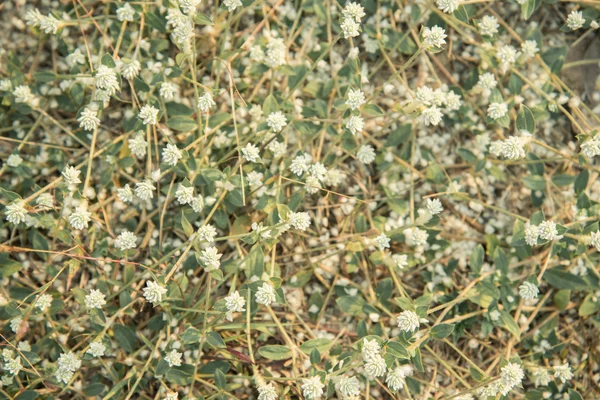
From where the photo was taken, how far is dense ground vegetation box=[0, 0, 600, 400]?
154 centimetres

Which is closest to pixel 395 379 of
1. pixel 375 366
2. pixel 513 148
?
pixel 375 366

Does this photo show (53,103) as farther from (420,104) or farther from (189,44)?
(420,104)

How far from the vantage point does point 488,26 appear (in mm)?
1680

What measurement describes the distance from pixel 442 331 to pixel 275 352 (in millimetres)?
417

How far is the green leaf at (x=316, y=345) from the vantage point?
1.58m

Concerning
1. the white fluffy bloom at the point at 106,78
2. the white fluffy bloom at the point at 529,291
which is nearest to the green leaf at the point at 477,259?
the white fluffy bloom at the point at 529,291

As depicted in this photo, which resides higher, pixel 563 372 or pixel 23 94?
pixel 23 94

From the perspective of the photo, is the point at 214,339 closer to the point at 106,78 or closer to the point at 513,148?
the point at 106,78

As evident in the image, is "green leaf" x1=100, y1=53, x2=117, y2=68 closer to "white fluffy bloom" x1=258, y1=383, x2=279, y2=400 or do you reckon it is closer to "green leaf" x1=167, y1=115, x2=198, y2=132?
"green leaf" x1=167, y1=115, x2=198, y2=132

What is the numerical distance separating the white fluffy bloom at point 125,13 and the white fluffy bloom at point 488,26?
939 millimetres

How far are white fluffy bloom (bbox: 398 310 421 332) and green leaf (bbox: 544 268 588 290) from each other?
1.56ft

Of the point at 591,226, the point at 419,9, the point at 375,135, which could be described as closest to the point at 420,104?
the point at 375,135

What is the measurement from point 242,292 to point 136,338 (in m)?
0.38

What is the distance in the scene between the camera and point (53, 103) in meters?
1.70
